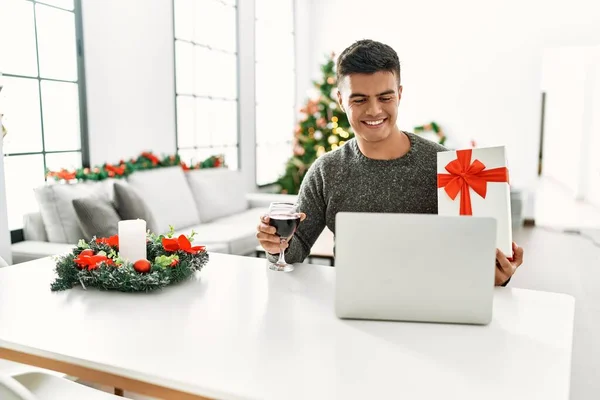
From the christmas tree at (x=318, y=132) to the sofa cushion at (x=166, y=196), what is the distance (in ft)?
6.76

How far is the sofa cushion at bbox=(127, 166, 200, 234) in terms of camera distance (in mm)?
3742

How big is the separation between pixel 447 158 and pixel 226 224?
127 inches

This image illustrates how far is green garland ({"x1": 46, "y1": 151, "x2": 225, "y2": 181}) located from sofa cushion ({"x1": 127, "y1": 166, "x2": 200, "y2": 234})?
7 centimetres

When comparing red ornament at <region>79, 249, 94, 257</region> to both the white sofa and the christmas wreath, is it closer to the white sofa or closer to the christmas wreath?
the christmas wreath

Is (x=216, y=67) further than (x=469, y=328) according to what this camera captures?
Yes

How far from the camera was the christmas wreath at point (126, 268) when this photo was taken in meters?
1.31

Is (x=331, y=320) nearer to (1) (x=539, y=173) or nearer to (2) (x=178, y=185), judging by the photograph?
(2) (x=178, y=185)

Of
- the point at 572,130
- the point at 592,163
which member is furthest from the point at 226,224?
the point at 572,130

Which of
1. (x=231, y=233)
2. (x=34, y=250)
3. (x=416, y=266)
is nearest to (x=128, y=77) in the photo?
(x=231, y=233)

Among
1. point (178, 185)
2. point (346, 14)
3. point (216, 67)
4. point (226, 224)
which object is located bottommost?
point (226, 224)

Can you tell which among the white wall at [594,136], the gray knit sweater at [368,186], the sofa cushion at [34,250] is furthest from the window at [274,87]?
the gray knit sweater at [368,186]

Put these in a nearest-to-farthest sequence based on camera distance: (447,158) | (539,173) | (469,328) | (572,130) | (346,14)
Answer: (469,328), (447,158), (539,173), (346,14), (572,130)

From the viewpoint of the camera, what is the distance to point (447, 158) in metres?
1.25

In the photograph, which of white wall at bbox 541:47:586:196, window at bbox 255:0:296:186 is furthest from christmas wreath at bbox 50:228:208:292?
white wall at bbox 541:47:586:196
